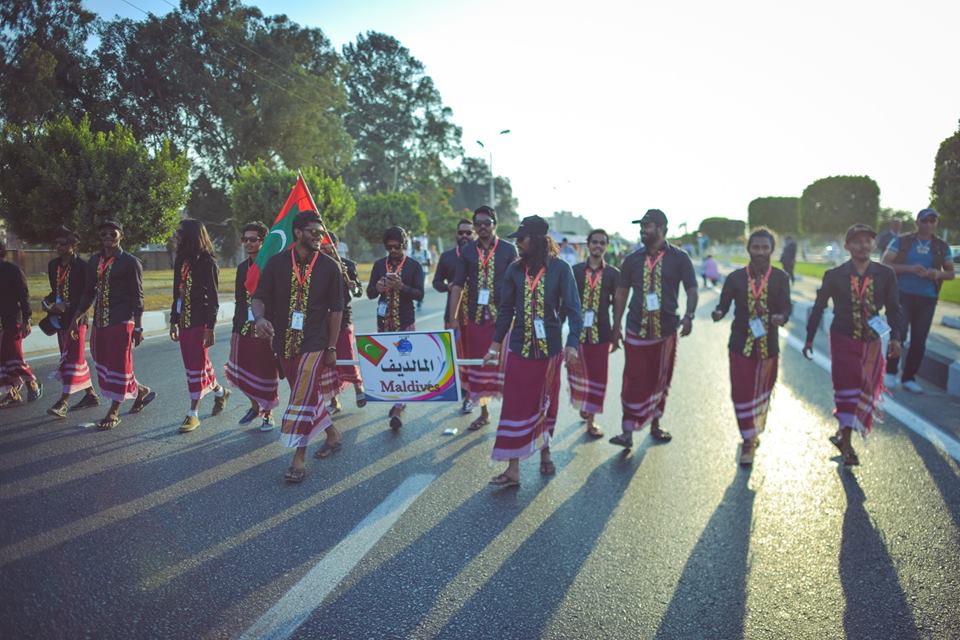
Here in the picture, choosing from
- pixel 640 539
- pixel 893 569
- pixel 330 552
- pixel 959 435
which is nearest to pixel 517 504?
pixel 640 539

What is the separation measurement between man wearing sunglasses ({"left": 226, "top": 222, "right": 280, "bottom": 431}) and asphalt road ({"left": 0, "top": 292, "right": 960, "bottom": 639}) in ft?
1.06

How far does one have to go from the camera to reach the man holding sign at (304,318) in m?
4.99

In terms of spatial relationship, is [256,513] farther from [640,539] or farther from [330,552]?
[640,539]

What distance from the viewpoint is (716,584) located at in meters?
3.33

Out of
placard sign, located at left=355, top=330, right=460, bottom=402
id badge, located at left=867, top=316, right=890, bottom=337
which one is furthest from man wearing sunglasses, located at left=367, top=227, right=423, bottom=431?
id badge, located at left=867, top=316, right=890, bottom=337

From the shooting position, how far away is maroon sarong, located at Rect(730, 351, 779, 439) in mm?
5430

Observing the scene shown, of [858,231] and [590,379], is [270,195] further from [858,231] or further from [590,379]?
[858,231]

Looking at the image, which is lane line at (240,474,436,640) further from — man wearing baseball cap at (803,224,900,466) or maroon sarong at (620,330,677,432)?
man wearing baseball cap at (803,224,900,466)

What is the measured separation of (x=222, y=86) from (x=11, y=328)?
3992 centimetres

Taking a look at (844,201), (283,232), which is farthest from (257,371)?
(844,201)

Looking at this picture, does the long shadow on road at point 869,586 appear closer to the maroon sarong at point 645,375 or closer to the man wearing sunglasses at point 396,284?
the maroon sarong at point 645,375

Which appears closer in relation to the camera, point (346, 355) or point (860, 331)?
point (860, 331)

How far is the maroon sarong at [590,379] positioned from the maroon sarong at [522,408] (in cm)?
152

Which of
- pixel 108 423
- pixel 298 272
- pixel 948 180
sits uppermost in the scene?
pixel 948 180
